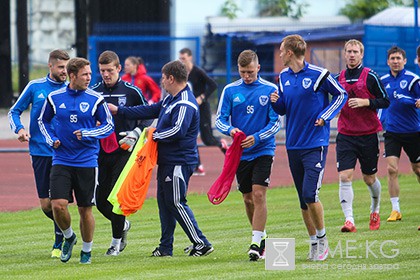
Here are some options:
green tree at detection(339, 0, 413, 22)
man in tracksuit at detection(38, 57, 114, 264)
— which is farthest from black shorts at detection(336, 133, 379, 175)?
green tree at detection(339, 0, 413, 22)

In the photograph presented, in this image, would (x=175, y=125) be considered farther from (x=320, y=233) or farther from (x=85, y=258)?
(x=320, y=233)

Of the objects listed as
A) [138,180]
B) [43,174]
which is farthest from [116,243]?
[43,174]

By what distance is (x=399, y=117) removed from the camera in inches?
574

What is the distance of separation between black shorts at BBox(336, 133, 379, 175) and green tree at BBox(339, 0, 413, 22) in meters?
32.9

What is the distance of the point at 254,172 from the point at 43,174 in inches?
88.3

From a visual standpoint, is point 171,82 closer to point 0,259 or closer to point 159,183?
point 159,183

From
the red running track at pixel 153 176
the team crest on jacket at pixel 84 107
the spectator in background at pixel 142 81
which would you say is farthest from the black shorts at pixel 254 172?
the spectator in background at pixel 142 81

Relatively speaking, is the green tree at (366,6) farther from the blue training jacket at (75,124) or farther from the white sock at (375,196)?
the blue training jacket at (75,124)

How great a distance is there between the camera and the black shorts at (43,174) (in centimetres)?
1173

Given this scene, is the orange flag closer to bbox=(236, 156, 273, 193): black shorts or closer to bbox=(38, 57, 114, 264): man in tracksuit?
bbox=(38, 57, 114, 264): man in tracksuit

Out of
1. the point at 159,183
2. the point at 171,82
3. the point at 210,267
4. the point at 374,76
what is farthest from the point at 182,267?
the point at 374,76

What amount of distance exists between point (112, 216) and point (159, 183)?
0.78m

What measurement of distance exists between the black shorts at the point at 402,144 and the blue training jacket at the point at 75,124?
193 inches

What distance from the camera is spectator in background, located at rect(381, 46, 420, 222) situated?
14422 millimetres
